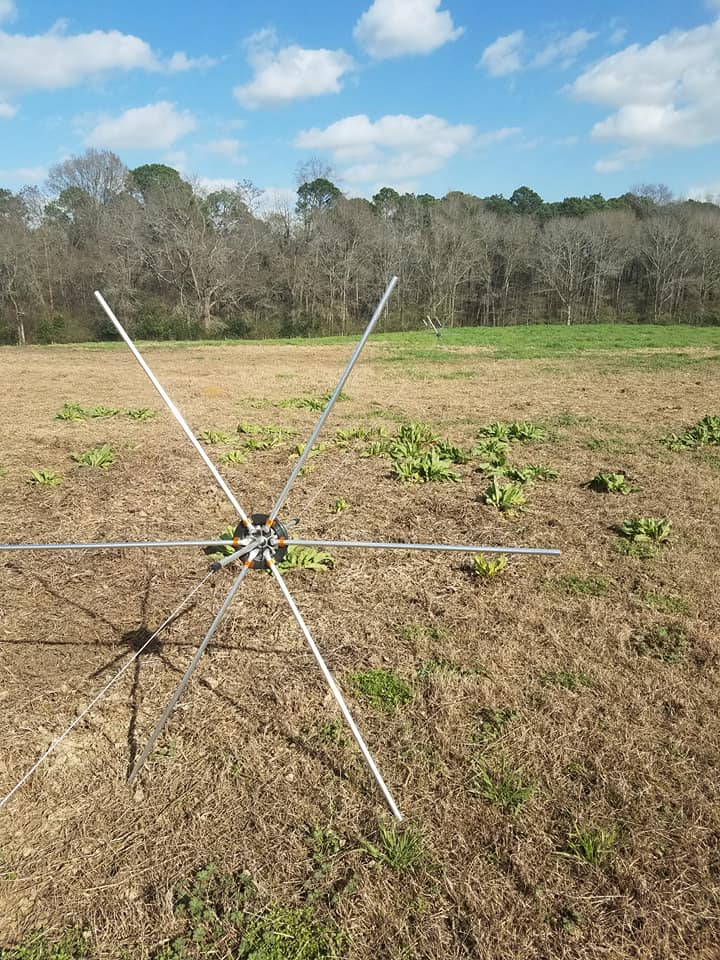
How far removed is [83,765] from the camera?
3.64 metres

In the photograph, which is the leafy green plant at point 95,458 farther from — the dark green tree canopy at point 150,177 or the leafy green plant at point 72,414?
the dark green tree canopy at point 150,177

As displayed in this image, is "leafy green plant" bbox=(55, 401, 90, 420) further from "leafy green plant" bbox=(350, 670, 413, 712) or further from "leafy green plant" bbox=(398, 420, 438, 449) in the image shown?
"leafy green plant" bbox=(350, 670, 413, 712)

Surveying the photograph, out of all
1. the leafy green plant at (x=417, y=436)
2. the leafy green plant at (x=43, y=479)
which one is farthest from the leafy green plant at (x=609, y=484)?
the leafy green plant at (x=43, y=479)

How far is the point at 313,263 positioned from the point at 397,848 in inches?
2298

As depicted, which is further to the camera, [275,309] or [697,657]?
[275,309]

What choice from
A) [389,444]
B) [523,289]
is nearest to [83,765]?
[389,444]

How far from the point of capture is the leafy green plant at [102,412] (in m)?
→ 13.0

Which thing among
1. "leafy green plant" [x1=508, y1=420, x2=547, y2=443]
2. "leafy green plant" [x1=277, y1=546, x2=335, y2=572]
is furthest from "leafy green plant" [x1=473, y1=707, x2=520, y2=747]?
"leafy green plant" [x1=508, y1=420, x2=547, y2=443]

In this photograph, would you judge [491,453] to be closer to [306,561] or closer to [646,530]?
[646,530]

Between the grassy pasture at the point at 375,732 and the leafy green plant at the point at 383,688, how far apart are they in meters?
A: 0.02

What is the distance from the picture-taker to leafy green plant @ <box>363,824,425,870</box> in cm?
298

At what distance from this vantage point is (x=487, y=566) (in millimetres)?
5871

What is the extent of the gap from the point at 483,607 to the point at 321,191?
73.2m

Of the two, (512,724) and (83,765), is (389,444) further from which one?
(83,765)
